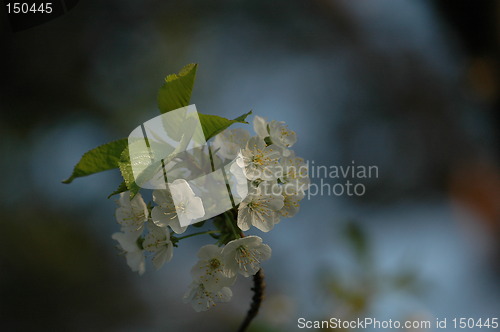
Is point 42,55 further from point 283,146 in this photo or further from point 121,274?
point 283,146

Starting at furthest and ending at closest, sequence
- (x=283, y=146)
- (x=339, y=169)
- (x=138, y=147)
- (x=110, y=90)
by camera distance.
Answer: (x=110, y=90) < (x=339, y=169) < (x=283, y=146) < (x=138, y=147)

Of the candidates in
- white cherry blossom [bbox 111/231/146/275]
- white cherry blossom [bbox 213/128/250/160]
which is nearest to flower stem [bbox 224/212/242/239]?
white cherry blossom [bbox 213/128/250/160]

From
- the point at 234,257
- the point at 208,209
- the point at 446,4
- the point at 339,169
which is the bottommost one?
the point at 339,169

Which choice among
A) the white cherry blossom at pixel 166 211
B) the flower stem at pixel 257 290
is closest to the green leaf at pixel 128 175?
the white cherry blossom at pixel 166 211

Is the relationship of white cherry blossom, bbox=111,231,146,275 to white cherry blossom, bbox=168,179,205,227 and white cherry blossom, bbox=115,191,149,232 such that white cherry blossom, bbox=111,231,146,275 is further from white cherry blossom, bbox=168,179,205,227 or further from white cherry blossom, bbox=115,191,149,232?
white cherry blossom, bbox=168,179,205,227

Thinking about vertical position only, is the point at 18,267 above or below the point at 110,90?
below

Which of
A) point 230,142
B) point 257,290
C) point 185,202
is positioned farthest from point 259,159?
point 257,290

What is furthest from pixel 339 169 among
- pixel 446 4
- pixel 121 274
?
pixel 121 274
